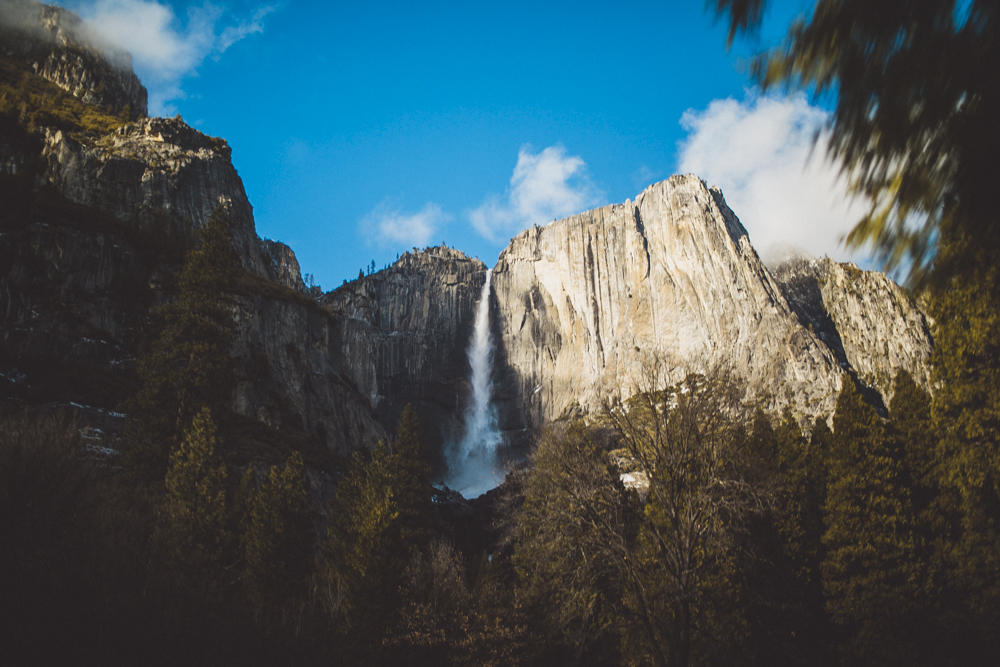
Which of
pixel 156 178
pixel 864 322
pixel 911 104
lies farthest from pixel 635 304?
pixel 911 104

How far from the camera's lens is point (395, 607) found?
21641 millimetres

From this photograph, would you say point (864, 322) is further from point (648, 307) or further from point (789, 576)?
point (789, 576)

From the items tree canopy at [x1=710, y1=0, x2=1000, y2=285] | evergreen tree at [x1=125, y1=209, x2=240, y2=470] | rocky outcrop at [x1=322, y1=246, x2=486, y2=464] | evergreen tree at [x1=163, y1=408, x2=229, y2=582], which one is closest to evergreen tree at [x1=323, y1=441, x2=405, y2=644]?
evergreen tree at [x1=163, y1=408, x2=229, y2=582]

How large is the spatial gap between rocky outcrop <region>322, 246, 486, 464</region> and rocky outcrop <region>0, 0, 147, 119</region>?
4165 centimetres

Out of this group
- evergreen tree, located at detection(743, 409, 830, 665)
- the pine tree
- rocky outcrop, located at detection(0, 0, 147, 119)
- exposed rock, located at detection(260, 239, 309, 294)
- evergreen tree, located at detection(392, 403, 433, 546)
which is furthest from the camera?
exposed rock, located at detection(260, 239, 309, 294)

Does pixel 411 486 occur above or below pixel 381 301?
below

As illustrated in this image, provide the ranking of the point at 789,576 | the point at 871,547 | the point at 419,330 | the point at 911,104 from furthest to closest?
the point at 419,330 → the point at 789,576 → the point at 871,547 → the point at 911,104

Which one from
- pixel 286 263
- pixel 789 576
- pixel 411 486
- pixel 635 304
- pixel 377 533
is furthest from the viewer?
pixel 286 263

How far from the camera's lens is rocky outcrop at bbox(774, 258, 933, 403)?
78.4 meters

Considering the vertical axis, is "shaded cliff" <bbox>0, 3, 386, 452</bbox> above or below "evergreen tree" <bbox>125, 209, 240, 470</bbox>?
above

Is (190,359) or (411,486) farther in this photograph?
(411,486)

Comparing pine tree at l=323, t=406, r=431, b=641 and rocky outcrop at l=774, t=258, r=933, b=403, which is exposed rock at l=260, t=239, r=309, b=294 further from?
rocky outcrop at l=774, t=258, r=933, b=403

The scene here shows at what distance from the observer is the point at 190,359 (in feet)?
83.1

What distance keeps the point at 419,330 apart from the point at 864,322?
67735 millimetres
